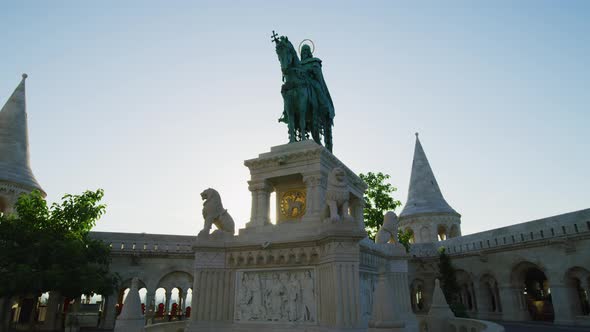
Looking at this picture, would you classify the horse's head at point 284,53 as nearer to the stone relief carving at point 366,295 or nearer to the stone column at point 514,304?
the stone relief carving at point 366,295

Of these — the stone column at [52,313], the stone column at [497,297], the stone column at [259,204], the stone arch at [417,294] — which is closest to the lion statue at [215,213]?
the stone column at [259,204]

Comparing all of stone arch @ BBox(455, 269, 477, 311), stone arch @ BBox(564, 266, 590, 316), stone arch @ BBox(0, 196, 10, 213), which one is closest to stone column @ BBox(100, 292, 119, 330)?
stone arch @ BBox(0, 196, 10, 213)

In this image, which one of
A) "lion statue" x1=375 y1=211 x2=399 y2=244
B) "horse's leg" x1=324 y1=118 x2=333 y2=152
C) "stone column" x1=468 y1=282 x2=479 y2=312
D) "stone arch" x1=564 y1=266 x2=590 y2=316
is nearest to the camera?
"lion statue" x1=375 y1=211 x2=399 y2=244

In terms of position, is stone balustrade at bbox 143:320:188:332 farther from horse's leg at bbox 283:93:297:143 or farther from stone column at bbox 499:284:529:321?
stone column at bbox 499:284:529:321

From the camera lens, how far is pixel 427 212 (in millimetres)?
38906

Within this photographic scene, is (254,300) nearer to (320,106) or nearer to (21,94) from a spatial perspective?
(320,106)

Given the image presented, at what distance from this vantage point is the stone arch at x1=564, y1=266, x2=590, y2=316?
76.1ft

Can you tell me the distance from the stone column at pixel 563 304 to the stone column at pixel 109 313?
1133 inches

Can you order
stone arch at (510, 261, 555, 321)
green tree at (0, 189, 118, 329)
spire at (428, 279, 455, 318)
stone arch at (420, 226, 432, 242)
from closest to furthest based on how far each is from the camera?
spire at (428, 279, 455, 318) → green tree at (0, 189, 118, 329) → stone arch at (510, 261, 555, 321) → stone arch at (420, 226, 432, 242)

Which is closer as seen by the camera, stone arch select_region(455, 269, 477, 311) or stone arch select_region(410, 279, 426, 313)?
stone arch select_region(455, 269, 477, 311)

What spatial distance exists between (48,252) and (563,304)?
100 ft

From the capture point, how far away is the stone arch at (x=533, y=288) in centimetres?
2736

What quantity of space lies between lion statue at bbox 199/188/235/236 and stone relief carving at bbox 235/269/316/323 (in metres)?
1.46

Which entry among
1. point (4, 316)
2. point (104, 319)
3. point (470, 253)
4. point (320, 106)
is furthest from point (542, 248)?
point (4, 316)
